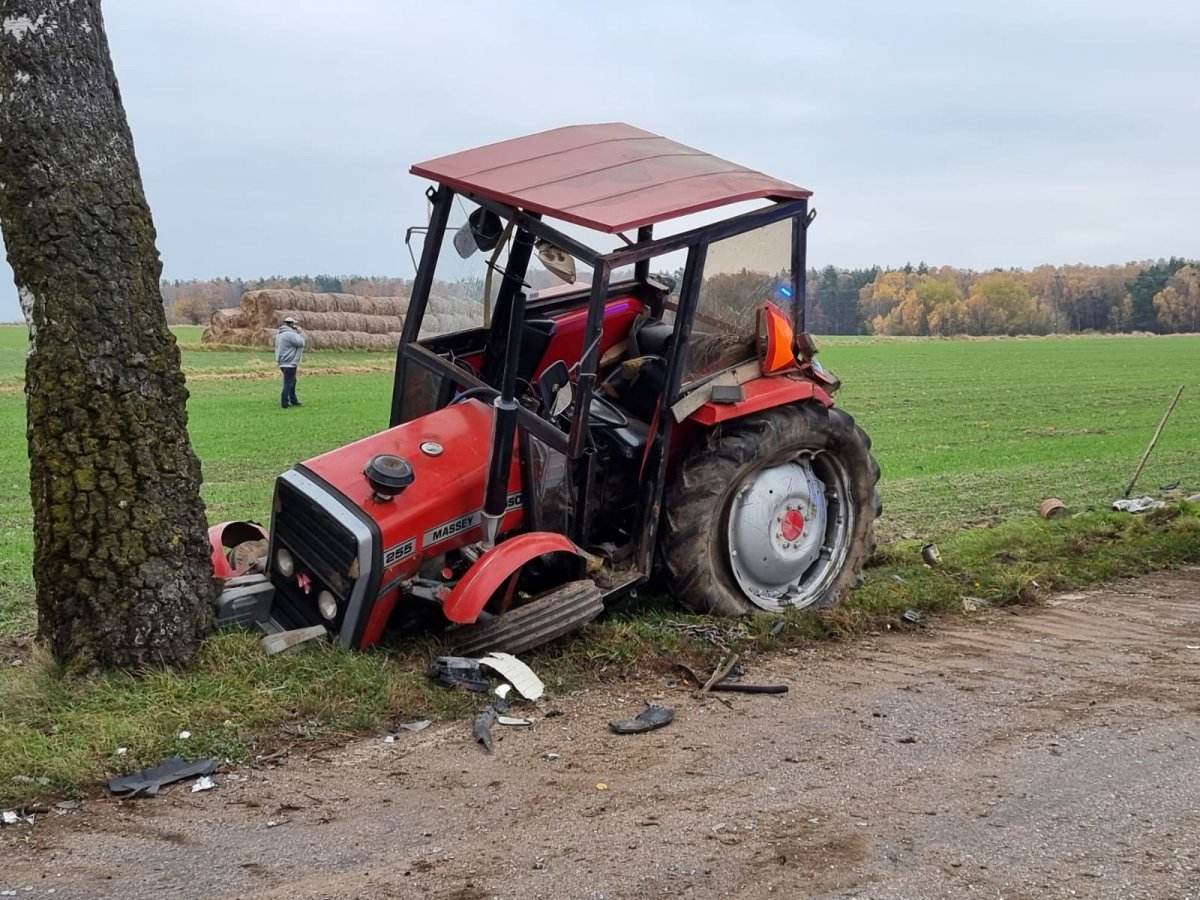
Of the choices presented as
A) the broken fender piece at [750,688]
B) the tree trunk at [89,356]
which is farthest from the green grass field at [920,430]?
the broken fender piece at [750,688]

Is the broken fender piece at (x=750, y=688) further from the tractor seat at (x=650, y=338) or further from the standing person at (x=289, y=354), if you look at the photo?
the standing person at (x=289, y=354)

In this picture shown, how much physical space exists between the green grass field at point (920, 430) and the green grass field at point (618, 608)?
63 millimetres

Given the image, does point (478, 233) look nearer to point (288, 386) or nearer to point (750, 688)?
point (750, 688)

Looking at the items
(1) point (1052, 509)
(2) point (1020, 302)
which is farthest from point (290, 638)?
(2) point (1020, 302)

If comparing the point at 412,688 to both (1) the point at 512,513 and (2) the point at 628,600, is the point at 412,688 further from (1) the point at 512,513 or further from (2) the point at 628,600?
(2) the point at 628,600

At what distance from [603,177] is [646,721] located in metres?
2.68

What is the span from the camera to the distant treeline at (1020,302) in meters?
85.2

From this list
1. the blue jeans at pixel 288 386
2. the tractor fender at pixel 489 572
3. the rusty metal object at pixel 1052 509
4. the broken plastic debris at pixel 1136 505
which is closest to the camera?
the tractor fender at pixel 489 572

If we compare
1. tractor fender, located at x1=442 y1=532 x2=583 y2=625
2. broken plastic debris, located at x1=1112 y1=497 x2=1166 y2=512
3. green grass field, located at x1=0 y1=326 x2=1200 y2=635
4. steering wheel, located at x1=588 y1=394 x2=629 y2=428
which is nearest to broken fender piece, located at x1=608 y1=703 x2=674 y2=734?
tractor fender, located at x1=442 y1=532 x2=583 y2=625

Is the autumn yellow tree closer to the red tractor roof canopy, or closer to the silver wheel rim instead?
the silver wheel rim

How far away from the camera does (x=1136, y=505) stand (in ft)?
35.2

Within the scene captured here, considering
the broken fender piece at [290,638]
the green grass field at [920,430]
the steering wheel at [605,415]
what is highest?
the steering wheel at [605,415]

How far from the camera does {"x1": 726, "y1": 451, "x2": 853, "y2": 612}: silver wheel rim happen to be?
21.1ft

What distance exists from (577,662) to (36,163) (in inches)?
126
